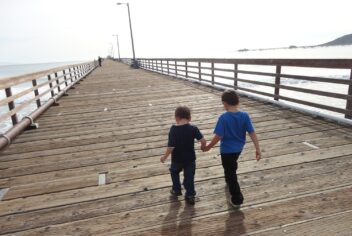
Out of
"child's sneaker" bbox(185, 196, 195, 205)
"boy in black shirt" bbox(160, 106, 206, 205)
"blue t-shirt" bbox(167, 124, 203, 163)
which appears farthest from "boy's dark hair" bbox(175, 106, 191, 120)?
"child's sneaker" bbox(185, 196, 195, 205)

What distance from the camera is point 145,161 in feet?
14.0

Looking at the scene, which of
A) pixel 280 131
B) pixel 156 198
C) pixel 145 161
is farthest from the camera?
pixel 280 131

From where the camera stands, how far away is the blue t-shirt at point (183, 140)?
298cm

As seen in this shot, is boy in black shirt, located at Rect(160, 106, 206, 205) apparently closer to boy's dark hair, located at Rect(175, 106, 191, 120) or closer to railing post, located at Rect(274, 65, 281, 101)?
boy's dark hair, located at Rect(175, 106, 191, 120)

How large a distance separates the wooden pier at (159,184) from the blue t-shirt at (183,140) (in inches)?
19.4

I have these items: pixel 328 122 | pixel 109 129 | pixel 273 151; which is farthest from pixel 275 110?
pixel 109 129

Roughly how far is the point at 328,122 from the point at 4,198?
5589 mm

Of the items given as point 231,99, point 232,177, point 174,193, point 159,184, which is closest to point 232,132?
point 231,99

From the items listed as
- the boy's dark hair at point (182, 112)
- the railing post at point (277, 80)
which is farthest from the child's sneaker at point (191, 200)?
the railing post at point (277, 80)

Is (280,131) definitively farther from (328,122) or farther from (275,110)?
(275,110)

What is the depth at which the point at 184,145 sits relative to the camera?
301cm

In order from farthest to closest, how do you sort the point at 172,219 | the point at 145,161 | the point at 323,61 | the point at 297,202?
the point at 323,61
the point at 145,161
the point at 297,202
the point at 172,219

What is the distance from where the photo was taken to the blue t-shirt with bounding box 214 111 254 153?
2852 millimetres

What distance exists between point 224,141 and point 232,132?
5.1 inches
